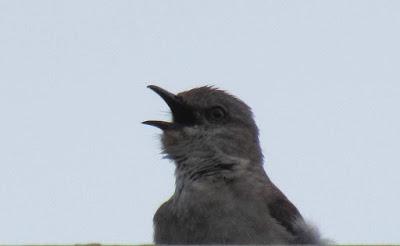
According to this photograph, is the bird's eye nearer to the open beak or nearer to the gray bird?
the gray bird

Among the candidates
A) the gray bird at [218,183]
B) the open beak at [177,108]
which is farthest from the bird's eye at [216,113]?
the open beak at [177,108]

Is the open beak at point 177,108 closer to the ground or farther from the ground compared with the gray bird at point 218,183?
farther from the ground

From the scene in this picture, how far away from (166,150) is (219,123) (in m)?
0.87

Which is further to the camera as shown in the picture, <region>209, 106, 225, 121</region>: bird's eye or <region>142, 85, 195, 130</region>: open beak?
<region>209, 106, 225, 121</region>: bird's eye

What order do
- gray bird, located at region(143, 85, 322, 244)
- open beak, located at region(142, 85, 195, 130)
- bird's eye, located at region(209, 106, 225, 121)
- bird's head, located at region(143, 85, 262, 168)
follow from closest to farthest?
gray bird, located at region(143, 85, 322, 244), bird's head, located at region(143, 85, 262, 168), open beak, located at region(142, 85, 195, 130), bird's eye, located at region(209, 106, 225, 121)

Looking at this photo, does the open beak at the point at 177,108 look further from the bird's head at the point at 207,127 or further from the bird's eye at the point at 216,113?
the bird's eye at the point at 216,113

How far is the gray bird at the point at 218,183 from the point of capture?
9305 mm

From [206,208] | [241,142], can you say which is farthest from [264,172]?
[206,208]

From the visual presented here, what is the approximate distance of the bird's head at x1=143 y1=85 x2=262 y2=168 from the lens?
10477 mm

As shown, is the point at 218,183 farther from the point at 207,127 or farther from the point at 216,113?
the point at 216,113

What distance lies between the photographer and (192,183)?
9930 millimetres

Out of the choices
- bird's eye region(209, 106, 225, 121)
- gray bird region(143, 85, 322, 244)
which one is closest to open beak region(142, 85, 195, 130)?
gray bird region(143, 85, 322, 244)

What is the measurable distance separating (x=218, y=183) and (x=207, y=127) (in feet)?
3.83

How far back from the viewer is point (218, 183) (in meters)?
9.88
